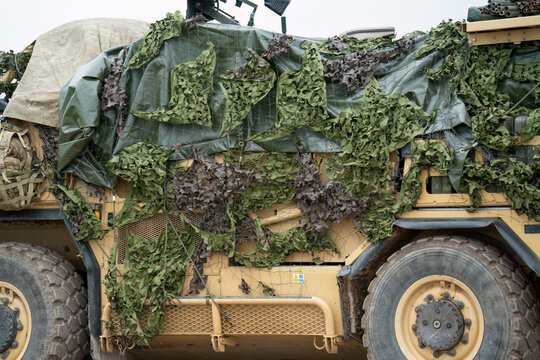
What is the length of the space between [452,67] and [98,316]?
12.5ft

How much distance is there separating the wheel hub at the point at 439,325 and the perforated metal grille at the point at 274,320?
95cm

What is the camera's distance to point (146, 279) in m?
7.20

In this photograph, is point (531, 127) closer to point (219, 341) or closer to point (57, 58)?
point (219, 341)

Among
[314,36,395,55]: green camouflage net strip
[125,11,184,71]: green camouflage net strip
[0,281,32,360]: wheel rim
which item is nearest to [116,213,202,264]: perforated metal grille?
[0,281,32,360]: wheel rim

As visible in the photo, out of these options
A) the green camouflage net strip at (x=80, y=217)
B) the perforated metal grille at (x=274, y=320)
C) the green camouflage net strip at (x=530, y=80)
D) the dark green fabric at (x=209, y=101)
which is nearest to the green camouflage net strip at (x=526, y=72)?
the green camouflage net strip at (x=530, y=80)

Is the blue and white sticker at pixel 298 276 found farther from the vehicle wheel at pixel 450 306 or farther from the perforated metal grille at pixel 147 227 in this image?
the perforated metal grille at pixel 147 227

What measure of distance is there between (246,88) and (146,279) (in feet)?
6.28

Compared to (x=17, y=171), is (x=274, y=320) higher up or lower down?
lower down

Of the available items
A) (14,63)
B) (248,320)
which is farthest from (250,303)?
(14,63)

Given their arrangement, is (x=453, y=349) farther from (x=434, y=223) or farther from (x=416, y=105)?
(x=416, y=105)

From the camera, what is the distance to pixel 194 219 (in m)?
7.17

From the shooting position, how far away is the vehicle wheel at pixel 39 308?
7375 millimetres

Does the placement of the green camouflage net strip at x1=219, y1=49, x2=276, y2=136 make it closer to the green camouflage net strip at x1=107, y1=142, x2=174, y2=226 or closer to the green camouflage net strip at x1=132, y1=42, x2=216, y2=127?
the green camouflage net strip at x1=132, y1=42, x2=216, y2=127

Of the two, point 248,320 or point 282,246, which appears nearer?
point 282,246
